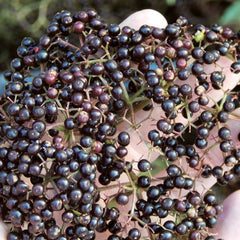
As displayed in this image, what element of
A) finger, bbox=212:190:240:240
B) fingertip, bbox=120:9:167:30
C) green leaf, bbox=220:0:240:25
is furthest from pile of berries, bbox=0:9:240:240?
green leaf, bbox=220:0:240:25

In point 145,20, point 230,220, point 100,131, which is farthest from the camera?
point 145,20

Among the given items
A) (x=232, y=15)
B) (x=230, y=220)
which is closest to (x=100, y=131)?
(x=230, y=220)

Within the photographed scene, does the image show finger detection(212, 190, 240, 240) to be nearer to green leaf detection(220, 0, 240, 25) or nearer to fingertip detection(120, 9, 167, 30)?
fingertip detection(120, 9, 167, 30)

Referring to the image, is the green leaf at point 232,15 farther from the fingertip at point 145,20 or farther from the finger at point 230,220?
the finger at point 230,220

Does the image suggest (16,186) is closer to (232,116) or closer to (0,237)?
(0,237)

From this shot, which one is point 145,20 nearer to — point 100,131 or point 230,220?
point 100,131

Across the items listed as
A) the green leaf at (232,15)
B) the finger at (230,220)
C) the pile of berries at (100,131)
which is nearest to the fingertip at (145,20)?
the pile of berries at (100,131)
